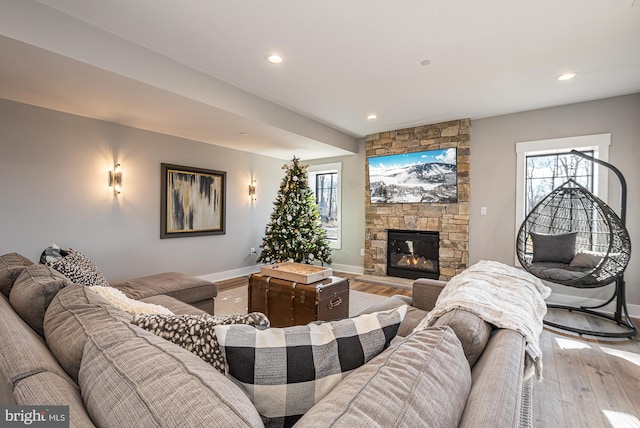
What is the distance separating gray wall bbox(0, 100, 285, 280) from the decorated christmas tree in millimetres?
908

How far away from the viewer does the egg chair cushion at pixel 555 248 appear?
3483 millimetres

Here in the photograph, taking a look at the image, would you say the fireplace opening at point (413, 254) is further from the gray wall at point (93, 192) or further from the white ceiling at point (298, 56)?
the gray wall at point (93, 192)

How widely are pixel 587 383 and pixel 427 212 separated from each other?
2.99 metres

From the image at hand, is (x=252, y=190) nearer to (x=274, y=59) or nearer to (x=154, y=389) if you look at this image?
(x=274, y=59)

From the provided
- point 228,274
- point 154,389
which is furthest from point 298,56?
point 228,274

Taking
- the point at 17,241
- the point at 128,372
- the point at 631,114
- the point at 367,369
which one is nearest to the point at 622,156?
the point at 631,114

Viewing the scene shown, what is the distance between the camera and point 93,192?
143 inches

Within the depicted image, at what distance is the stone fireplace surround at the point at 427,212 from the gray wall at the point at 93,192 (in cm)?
266

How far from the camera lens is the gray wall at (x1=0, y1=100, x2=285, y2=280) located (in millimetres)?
3082

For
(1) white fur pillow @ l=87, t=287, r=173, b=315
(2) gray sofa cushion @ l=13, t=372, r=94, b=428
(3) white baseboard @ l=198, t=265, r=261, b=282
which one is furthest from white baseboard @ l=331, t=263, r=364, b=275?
(2) gray sofa cushion @ l=13, t=372, r=94, b=428

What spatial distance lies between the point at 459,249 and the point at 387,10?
11.8ft

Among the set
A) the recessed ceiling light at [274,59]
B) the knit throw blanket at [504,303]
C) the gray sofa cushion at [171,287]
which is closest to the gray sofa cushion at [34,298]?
the gray sofa cushion at [171,287]

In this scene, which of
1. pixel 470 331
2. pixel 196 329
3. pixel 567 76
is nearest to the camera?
pixel 196 329

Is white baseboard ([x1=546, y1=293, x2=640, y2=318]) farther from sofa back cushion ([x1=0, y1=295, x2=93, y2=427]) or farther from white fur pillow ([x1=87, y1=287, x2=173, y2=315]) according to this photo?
sofa back cushion ([x1=0, y1=295, x2=93, y2=427])
